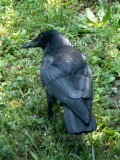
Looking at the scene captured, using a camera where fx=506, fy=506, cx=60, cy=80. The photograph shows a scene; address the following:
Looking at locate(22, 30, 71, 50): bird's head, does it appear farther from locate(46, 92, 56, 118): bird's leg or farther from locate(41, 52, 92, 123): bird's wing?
locate(46, 92, 56, 118): bird's leg

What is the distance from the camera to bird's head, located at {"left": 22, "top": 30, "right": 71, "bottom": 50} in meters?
5.82

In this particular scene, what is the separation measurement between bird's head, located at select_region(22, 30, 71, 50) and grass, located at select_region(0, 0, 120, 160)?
0.35 meters

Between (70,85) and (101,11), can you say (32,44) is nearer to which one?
(70,85)

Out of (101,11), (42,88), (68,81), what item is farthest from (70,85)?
(101,11)

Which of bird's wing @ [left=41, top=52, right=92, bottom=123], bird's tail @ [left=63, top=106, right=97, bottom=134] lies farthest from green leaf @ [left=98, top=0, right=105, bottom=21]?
bird's tail @ [left=63, top=106, right=97, bottom=134]

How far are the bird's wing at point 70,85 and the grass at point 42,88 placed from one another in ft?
1.20

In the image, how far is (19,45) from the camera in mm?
6641

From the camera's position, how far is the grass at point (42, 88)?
4949 millimetres

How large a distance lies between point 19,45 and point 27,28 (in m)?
0.39

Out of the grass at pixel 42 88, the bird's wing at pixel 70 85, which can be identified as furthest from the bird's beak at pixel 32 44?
the bird's wing at pixel 70 85

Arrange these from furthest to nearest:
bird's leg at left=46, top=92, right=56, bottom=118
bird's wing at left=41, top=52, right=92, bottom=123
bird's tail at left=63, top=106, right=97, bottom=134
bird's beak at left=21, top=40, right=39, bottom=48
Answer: bird's beak at left=21, top=40, right=39, bottom=48
bird's leg at left=46, top=92, right=56, bottom=118
bird's wing at left=41, top=52, right=92, bottom=123
bird's tail at left=63, top=106, right=97, bottom=134

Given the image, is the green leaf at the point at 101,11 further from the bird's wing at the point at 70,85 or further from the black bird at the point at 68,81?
the bird's wing at the point at 70,85

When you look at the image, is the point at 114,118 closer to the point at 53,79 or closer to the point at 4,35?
the point at 53,79

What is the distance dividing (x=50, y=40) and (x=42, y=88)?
0.57 metres
